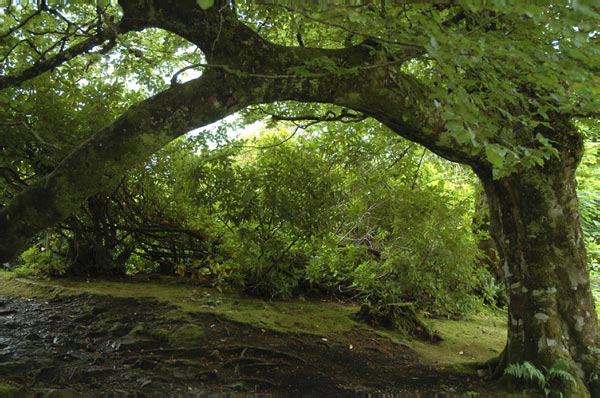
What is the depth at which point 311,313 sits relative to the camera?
6.00m

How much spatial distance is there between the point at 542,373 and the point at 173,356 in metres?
3.56

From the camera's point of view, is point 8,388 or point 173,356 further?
point 173,356

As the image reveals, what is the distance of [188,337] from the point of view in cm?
435

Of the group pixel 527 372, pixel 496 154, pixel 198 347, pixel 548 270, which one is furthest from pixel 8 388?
pixel 548 270

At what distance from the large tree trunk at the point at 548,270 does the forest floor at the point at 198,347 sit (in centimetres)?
71

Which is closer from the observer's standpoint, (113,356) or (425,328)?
(113,356)

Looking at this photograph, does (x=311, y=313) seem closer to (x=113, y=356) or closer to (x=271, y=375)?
(x=271, y=375)

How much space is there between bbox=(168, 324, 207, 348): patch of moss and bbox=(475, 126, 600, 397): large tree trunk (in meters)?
3.21

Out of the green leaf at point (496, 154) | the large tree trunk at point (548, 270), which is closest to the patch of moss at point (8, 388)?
the green leaf at point (496, 154)

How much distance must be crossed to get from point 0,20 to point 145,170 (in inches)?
98.9

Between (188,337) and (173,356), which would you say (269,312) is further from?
(173,356)

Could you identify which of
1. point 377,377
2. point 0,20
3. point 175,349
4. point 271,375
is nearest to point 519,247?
point 377,377

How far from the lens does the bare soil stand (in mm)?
3477

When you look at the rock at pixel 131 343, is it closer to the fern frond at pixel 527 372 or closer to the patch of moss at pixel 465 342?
the patch of moss at pixel 465 342
